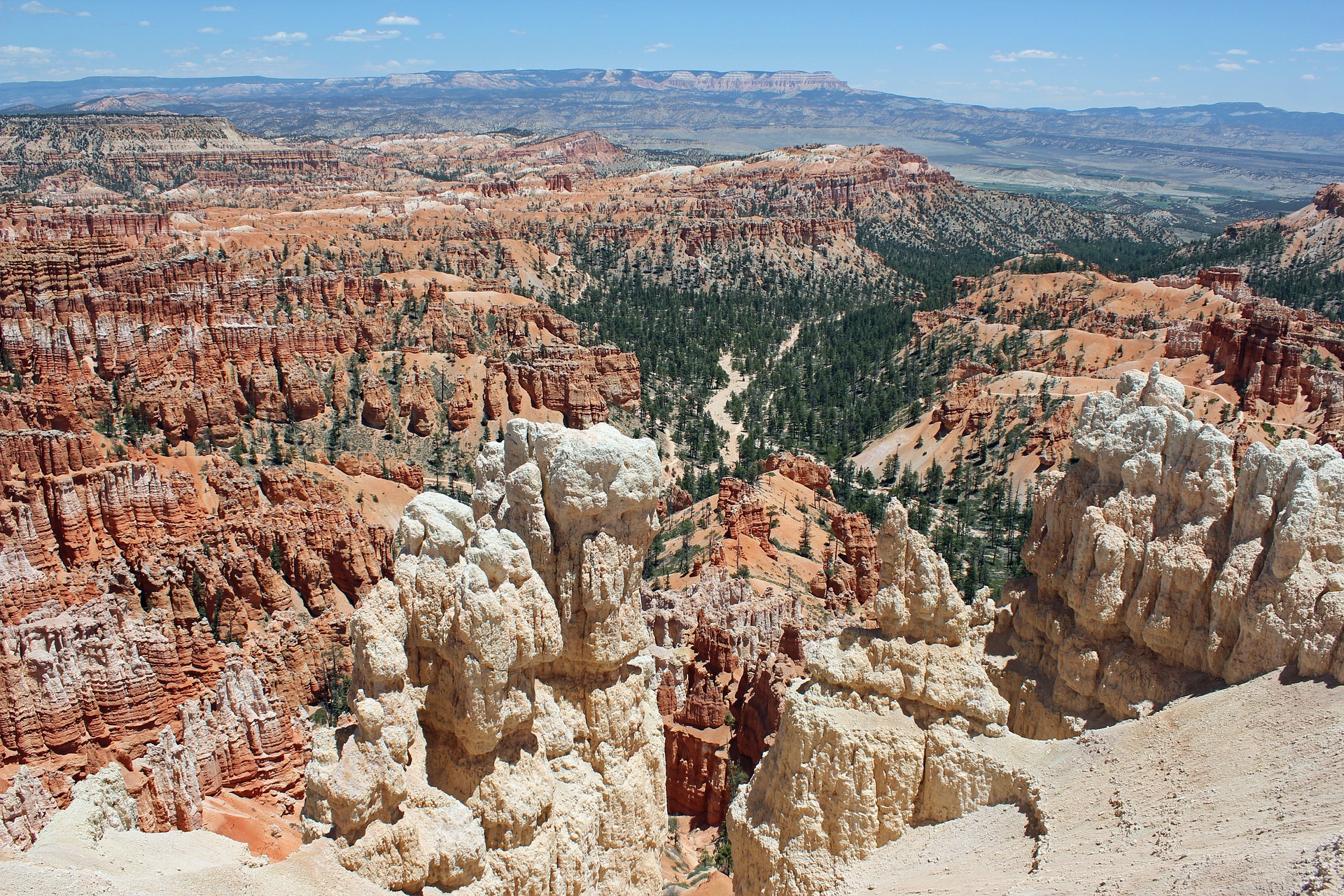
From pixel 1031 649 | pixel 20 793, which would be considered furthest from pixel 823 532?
pixel 20 793

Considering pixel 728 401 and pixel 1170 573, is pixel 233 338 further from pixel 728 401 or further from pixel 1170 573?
pixel 1170 573

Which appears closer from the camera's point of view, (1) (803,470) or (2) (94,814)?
(2) (94,814)

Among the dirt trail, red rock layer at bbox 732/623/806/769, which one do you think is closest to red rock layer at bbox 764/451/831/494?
the dirt trail

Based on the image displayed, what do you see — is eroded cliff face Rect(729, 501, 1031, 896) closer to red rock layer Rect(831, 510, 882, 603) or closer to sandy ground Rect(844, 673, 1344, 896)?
sandy ground Rect(844, 673, 1344, 896)

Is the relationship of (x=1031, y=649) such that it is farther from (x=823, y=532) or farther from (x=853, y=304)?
(x=853, y=304)

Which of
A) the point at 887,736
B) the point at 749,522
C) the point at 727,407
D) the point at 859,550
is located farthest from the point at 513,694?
the point at 727,407

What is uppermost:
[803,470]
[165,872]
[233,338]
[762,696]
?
[165,872]

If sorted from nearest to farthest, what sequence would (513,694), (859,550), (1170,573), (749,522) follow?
(513,694), (1170,573), (859,550), (749,522)

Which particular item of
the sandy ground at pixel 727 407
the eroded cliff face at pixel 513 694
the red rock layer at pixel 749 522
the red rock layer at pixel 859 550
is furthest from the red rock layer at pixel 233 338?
the eroded cliff face at pixel 513 694
